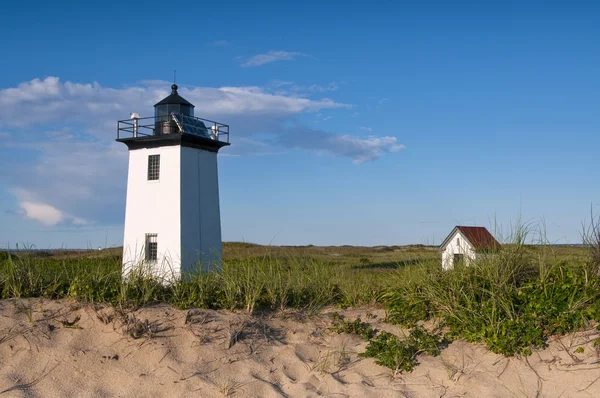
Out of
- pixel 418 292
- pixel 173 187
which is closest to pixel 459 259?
pixel 418 292

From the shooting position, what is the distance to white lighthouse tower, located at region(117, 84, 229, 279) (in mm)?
21969

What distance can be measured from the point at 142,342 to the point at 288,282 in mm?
2455

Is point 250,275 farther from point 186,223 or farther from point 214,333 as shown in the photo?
point 186,223

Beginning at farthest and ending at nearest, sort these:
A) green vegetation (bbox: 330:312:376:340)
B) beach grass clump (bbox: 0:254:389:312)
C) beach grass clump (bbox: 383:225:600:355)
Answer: beach grass clump (bbox: 0:254:389:312) → green vegetation (bbox: 330:312:376:340) → beach grass clump (bbox: 383:225:600:355)

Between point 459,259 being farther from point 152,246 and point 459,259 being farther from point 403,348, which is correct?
point 152,246

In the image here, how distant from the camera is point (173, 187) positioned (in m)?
22.1

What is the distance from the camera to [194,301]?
8.34 metres

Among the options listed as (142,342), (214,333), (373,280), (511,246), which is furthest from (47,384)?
(511,246)

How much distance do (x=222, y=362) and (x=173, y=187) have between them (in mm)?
15717

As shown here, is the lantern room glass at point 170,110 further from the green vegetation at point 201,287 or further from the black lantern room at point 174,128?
the green vegetation at point 201,287

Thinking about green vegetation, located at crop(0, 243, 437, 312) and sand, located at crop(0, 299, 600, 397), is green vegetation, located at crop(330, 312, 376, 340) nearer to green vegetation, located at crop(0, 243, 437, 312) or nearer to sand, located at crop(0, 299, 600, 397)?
sand, located at crop(0, 299, 600, 397)

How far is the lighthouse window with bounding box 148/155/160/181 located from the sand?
15.0 metres

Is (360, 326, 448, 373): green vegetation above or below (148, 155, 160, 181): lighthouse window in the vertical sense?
below

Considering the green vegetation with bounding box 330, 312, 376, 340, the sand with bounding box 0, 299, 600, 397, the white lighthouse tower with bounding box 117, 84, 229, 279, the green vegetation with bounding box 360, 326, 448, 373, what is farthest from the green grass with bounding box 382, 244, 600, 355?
the white lighthouse tower with bounding box 117, 84, 229, 279
